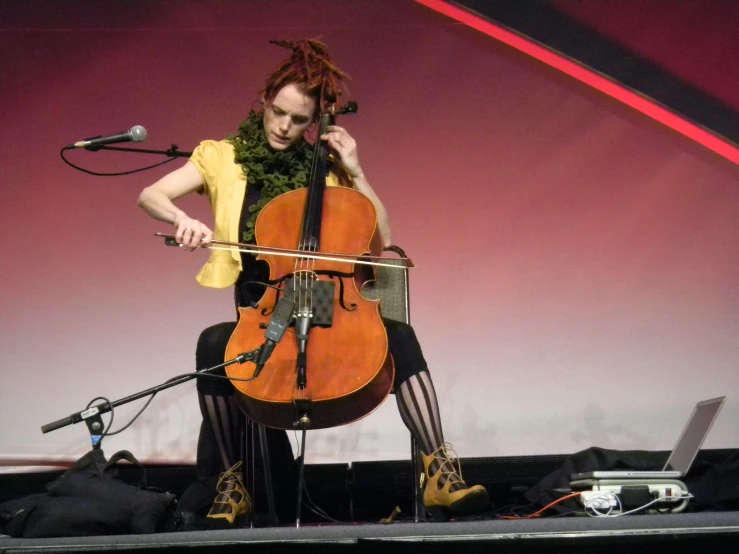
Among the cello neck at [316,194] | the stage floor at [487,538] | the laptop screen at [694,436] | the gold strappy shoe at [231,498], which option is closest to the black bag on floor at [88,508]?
the gold strappy shoe at [231,498]

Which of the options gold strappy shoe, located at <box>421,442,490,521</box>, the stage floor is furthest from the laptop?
the stage floor

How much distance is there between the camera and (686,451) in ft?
6.41

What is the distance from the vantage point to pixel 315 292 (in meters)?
1.78

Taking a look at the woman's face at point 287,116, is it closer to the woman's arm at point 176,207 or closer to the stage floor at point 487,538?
the woman's arm at point 176,207

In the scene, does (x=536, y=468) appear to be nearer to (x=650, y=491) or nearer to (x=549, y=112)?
(x=650, y=491)

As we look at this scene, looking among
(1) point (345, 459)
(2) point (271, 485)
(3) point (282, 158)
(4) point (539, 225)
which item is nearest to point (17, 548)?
(2) point (271, 485)

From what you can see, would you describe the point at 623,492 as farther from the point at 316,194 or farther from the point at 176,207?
the point at 176,207

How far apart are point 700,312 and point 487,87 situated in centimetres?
109

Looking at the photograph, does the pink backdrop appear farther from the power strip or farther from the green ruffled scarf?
the power strip

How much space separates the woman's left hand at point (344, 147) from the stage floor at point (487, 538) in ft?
3.41

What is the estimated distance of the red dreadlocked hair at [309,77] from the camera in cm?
214

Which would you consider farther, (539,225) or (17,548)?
(539,225)

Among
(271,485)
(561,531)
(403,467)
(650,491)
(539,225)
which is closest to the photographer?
(561,531)

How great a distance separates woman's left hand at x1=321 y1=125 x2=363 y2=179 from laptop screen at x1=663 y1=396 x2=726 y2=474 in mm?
1045
